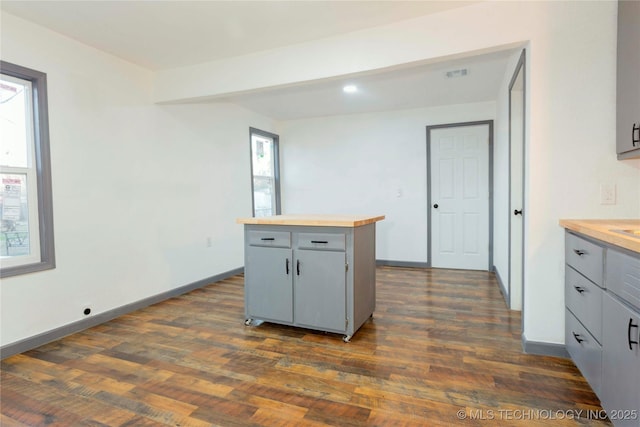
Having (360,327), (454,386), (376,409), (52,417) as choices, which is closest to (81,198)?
(52,417)

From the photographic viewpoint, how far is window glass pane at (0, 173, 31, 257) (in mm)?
2443

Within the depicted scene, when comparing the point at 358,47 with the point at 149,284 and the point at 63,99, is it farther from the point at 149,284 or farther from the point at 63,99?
the point at 149,284

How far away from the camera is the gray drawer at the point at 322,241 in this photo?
253cm

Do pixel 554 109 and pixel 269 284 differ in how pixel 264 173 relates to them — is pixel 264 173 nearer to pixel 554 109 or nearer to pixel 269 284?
pixel 269 284

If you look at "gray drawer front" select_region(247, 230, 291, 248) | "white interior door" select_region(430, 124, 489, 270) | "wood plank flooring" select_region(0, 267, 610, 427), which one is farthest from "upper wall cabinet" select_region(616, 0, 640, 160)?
"white interior door" select_region(430, 124, 489, 270)

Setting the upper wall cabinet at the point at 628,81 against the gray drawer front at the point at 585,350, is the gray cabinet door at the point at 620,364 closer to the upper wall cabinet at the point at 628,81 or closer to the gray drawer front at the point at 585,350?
the gray drawer front at the point at 585,350

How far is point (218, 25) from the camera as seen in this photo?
2.56 metres

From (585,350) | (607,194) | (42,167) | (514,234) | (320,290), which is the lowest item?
(585,350)

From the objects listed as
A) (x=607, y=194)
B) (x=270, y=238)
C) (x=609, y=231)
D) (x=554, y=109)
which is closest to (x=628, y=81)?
(x=554, y=109)

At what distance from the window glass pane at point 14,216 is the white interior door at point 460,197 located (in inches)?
178

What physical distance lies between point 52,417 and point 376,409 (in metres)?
1.65

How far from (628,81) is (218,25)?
2657 mm

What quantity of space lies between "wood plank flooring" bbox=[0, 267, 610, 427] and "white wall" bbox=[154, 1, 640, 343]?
51 cm

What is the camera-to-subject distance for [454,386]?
6.29 ft
